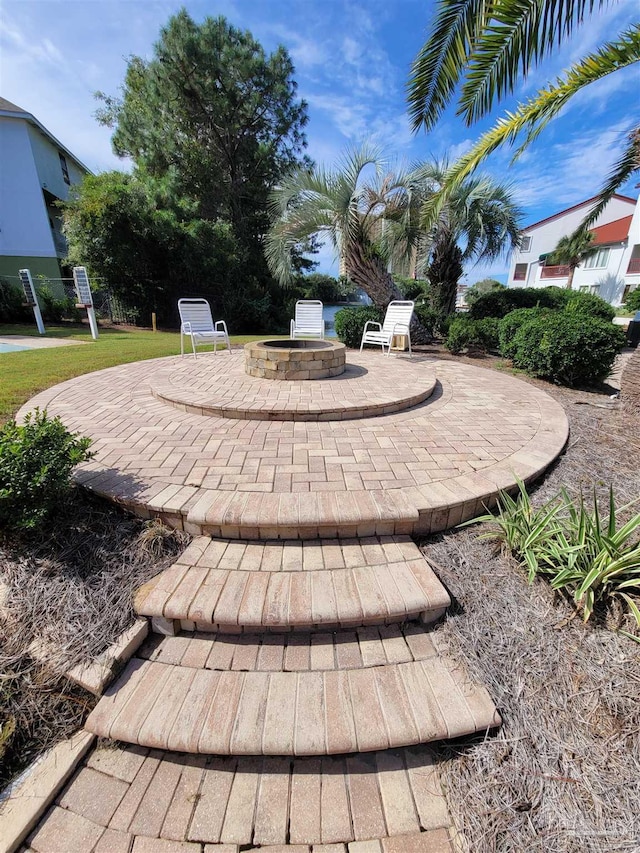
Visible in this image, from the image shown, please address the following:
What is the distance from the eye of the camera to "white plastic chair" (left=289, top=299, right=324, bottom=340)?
746cm

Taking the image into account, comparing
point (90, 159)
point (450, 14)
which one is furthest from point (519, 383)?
point (90, 159)

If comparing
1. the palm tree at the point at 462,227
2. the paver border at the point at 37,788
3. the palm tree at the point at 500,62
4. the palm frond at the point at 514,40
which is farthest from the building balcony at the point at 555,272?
the paver border at the point at 37,788

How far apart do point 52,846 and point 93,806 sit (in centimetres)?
13

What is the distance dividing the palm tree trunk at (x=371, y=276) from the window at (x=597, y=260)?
75.8ft

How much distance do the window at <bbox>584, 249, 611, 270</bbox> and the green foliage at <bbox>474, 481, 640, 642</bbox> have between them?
29.7m

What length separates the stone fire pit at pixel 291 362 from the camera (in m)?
5.09

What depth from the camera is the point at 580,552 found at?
1.99 metres

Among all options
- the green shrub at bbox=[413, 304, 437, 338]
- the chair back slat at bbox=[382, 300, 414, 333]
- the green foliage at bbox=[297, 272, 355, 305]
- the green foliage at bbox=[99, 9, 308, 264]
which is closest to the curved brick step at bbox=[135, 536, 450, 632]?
the chair back slat at bbox=[382, 300, 414, 333]

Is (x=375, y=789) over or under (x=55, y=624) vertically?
under

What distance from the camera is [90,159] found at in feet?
71.5

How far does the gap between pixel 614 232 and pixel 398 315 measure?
89.0 feet

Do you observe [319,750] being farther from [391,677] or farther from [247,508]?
[247,508]

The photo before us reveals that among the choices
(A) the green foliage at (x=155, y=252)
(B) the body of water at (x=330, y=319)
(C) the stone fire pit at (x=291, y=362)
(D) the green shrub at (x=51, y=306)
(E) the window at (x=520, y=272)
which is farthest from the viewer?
(E) the window at (x=520, y=272)

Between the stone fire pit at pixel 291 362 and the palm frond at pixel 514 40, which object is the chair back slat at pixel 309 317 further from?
the palm frond at pixel 514 40
